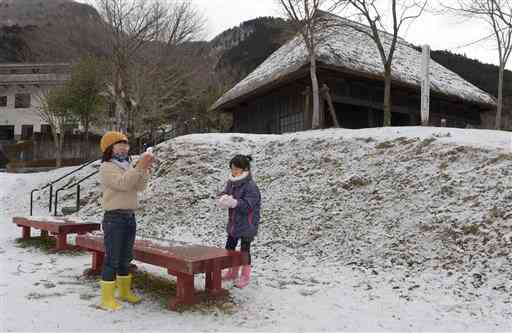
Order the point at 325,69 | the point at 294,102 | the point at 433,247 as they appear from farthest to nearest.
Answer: the point at 294,102 < the point at 325,69 < the point at 433,247

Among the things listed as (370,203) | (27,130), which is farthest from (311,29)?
(27,130)

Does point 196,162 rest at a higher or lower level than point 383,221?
higher

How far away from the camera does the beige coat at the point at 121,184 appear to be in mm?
3797

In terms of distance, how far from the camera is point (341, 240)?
6.40 m

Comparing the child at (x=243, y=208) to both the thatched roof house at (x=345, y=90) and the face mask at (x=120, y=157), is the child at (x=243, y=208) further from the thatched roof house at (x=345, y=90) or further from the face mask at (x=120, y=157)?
the thatched roof house at (x=345, y=90)

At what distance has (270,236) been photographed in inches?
279

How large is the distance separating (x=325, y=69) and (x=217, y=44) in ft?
87.3

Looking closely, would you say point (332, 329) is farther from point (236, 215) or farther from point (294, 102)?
point (294, 102)

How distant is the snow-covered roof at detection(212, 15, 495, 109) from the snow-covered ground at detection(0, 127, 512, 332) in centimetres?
416

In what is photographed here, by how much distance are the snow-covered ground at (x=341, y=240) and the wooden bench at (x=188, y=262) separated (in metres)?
0.26

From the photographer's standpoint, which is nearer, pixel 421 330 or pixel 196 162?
pixel 421 330

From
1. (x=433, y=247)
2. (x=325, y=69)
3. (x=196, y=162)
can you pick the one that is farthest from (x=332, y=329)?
(x=325, y=69)

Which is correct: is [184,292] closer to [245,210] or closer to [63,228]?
[245,210]

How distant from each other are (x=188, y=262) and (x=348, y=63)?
11524mm
